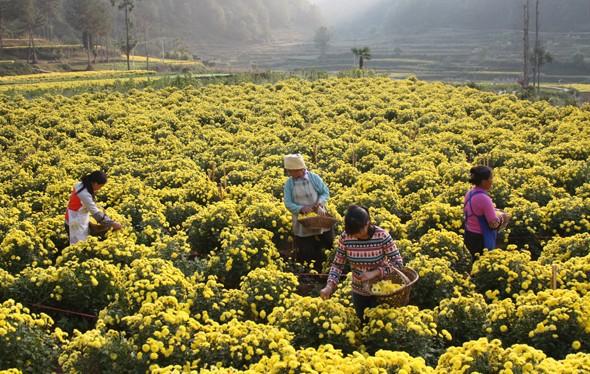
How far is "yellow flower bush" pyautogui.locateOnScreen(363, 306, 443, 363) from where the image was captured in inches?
224

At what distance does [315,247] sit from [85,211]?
3.20 meters

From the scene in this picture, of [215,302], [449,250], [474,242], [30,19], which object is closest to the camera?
[215,302]

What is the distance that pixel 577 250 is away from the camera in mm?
7969

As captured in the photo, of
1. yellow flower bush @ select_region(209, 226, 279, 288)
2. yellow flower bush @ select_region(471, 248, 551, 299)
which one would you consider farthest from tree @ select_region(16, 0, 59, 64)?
yellow flower bush @ select_region(471, 248, 551, 299)

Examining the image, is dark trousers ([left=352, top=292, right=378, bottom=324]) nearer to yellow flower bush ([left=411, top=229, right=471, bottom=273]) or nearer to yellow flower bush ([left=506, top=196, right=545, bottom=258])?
yellow flower bush ([left=411, top=229, right=471, bottom=273])

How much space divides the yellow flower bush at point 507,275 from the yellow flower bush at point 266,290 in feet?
7.32

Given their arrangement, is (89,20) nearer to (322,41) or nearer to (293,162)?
(322,41)

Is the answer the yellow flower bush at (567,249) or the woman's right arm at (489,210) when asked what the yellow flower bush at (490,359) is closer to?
the woman's right arm at (489,210)

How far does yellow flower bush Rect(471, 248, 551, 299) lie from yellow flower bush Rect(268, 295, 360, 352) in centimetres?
196

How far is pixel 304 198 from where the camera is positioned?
809 centimetres

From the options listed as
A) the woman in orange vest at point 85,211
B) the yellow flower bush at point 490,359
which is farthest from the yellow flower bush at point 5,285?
the yellow flower bush at point 490,359

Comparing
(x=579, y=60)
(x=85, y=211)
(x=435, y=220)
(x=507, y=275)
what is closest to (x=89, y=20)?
(x=579, y=60)

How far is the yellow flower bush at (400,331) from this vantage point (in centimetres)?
569

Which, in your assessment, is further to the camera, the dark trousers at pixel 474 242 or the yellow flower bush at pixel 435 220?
the yellow flower bush at pixel 435 220
